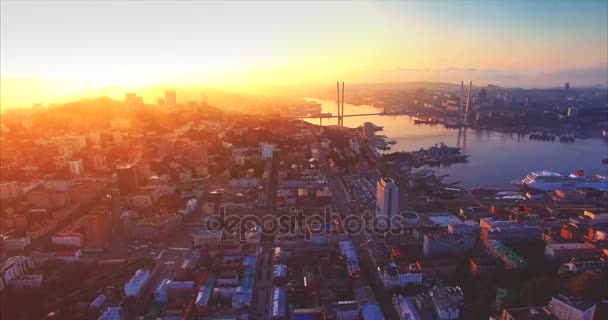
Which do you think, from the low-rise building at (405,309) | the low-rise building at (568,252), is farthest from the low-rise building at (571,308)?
the low-rise building at (568,252)

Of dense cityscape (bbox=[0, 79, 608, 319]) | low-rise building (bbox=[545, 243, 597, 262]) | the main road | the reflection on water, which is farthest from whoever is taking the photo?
the reflection on water

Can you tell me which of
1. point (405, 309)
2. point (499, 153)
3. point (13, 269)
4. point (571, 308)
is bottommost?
point (405, 309)

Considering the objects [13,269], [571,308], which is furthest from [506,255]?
[13,269]

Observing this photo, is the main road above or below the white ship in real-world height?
below

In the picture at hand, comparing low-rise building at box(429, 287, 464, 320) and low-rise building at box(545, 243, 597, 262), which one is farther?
low-rise building at box(545, 243, 597, 262)

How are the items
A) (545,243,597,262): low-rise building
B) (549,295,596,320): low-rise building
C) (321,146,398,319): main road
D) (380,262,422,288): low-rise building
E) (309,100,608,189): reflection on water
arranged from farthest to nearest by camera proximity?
(309,100,608,189): reflection on water → (545,243,597,262): low-rise building → (380,262,422,288): low-rise building → (321,146,398,319): main road → (549,295,596,320): low-rise building

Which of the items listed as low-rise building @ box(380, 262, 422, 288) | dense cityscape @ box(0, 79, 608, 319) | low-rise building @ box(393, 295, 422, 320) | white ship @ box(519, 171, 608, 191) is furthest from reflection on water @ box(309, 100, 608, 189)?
low-rise building @ box(393, 295, 422, 320)

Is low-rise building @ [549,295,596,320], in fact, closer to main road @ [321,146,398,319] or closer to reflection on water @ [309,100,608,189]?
main road @ [321,146,398,319]

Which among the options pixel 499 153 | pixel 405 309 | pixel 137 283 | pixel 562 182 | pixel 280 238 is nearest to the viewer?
pixel 405 309

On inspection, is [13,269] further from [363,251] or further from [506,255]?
[506,255]

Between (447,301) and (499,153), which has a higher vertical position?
(499,153)
